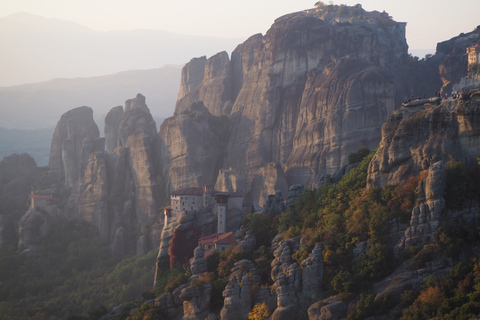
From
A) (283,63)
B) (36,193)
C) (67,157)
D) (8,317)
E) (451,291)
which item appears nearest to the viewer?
(451,291)

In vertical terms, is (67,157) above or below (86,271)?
above

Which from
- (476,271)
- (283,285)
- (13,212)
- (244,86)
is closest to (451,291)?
(476,271)

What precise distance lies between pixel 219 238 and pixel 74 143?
46051 mm

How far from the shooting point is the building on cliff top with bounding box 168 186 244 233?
68125mm

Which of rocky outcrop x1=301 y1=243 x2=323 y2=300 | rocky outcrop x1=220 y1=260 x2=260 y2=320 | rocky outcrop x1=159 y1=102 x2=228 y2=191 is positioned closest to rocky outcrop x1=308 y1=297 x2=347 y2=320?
rocky outcrop x1=301 y1=243 x2=323 y2=300

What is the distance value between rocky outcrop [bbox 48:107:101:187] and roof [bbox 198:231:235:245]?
38.2 m

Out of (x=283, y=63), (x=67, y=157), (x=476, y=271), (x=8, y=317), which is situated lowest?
(x=8, y=317)

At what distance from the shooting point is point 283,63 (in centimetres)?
8944

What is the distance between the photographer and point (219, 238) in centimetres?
6269

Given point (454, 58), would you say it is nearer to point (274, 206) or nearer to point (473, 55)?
point (473, 55)

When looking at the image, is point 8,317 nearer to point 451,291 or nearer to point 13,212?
point 13,212

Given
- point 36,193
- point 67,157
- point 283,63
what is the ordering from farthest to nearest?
1. point 67,157
2. point 36,193
3. point 283,63

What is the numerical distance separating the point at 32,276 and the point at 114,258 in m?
8.33

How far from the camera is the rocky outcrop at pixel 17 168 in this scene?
102250 mm
